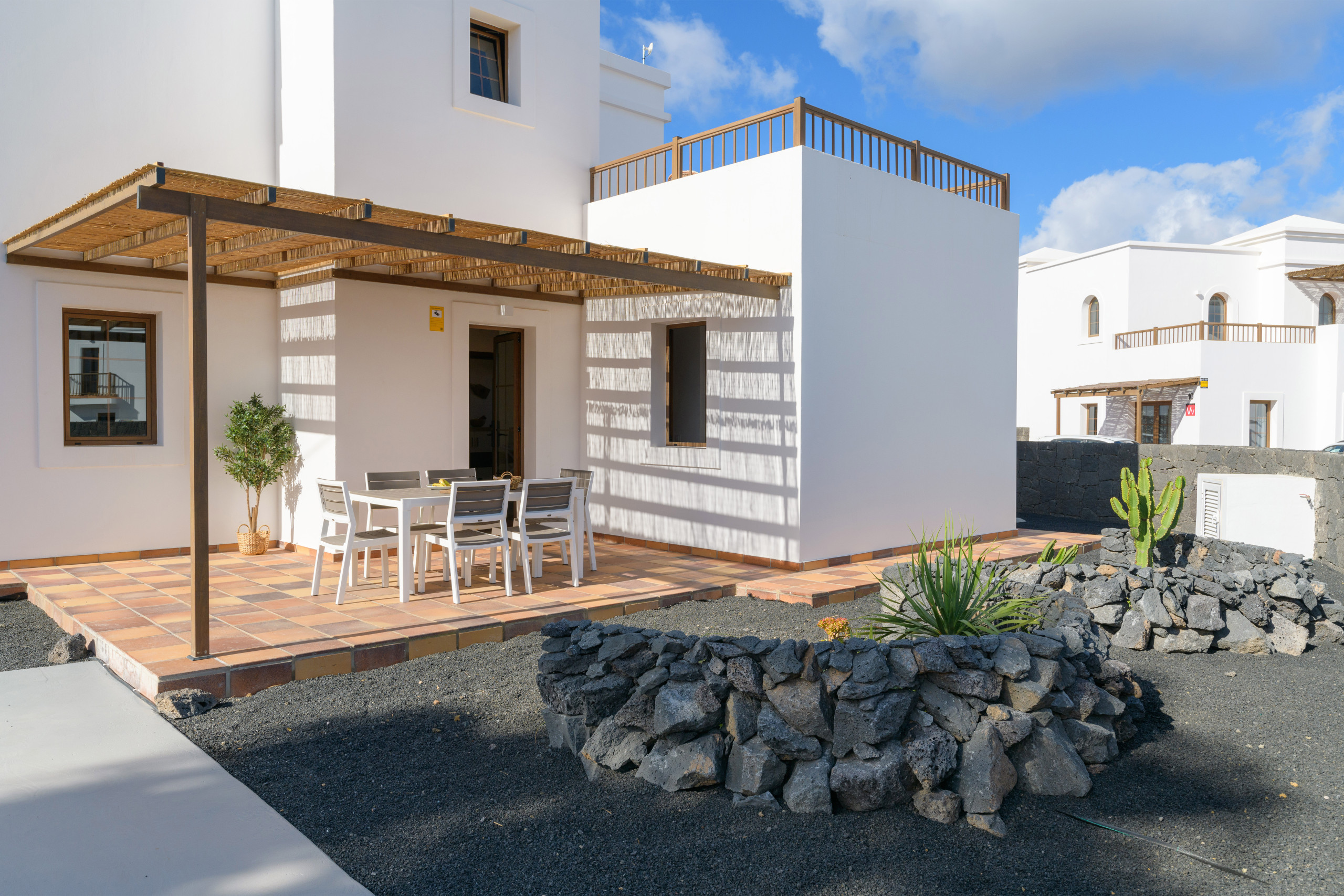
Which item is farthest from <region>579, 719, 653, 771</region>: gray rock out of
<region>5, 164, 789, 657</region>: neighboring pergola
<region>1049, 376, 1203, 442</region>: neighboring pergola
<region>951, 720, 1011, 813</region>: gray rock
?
<region>1049, 376, 1203, 442</region>: neighboring pergola

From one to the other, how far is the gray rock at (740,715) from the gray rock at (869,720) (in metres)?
0.32

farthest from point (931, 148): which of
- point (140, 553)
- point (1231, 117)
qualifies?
point (1231, 117)

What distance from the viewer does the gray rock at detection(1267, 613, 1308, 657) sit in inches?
211

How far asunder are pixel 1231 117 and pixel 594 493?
101 ft

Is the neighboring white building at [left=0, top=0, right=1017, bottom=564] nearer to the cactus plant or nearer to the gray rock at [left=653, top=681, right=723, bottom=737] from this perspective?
the cactus plant

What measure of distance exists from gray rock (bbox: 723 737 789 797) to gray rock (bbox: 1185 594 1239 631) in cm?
356

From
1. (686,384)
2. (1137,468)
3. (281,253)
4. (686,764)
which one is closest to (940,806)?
(686,764)

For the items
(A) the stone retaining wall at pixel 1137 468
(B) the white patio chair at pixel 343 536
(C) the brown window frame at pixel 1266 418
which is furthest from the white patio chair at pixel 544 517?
(C) the brown window frame at pixel 1266 418

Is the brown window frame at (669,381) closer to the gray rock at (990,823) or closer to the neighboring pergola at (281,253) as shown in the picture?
the neighboring pergola at (281,253)

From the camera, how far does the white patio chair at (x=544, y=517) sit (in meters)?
6.38

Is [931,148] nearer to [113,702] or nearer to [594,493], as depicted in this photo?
[594,493]

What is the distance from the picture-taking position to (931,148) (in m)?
8.82

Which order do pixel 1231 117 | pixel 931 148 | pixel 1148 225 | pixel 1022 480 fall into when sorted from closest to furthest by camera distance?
pixel 931 148 → pixel 1022 480 → pixel 1231 117 → pixel 1148 225

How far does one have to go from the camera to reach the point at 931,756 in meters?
3.18
